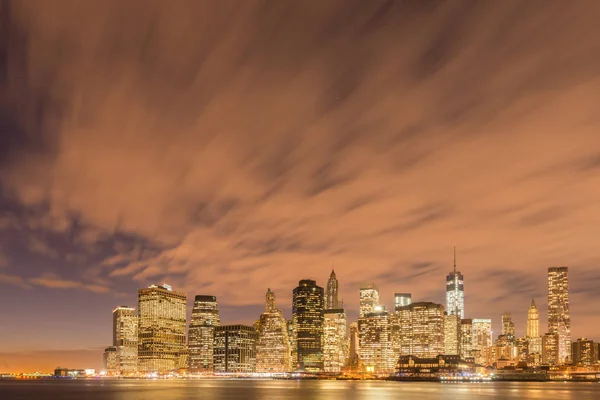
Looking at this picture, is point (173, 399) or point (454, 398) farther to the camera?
point (454, 398)

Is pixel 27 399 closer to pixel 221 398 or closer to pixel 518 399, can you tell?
pixel 221 398

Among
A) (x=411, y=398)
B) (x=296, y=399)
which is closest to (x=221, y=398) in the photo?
(x=296, y=399)

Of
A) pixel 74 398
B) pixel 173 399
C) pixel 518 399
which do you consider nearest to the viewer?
pixel 173 399

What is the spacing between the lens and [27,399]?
527ft

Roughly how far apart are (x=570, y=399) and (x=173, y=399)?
9488 cm

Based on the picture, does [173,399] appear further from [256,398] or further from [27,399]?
[27,399]

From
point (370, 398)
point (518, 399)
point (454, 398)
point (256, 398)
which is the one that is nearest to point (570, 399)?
point (518, 399)

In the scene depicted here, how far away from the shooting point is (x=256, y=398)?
16100 centimetres

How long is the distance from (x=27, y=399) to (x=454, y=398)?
106 m

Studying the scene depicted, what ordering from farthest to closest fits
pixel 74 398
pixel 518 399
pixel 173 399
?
1. pixel 74 398
2. pixel 518 399
3. pixel 173 399

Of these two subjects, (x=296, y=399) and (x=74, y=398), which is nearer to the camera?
(x=296, y=399)

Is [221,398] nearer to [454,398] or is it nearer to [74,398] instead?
[74,398]

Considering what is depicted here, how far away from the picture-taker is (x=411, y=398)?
160 meters

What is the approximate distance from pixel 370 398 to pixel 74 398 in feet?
251
